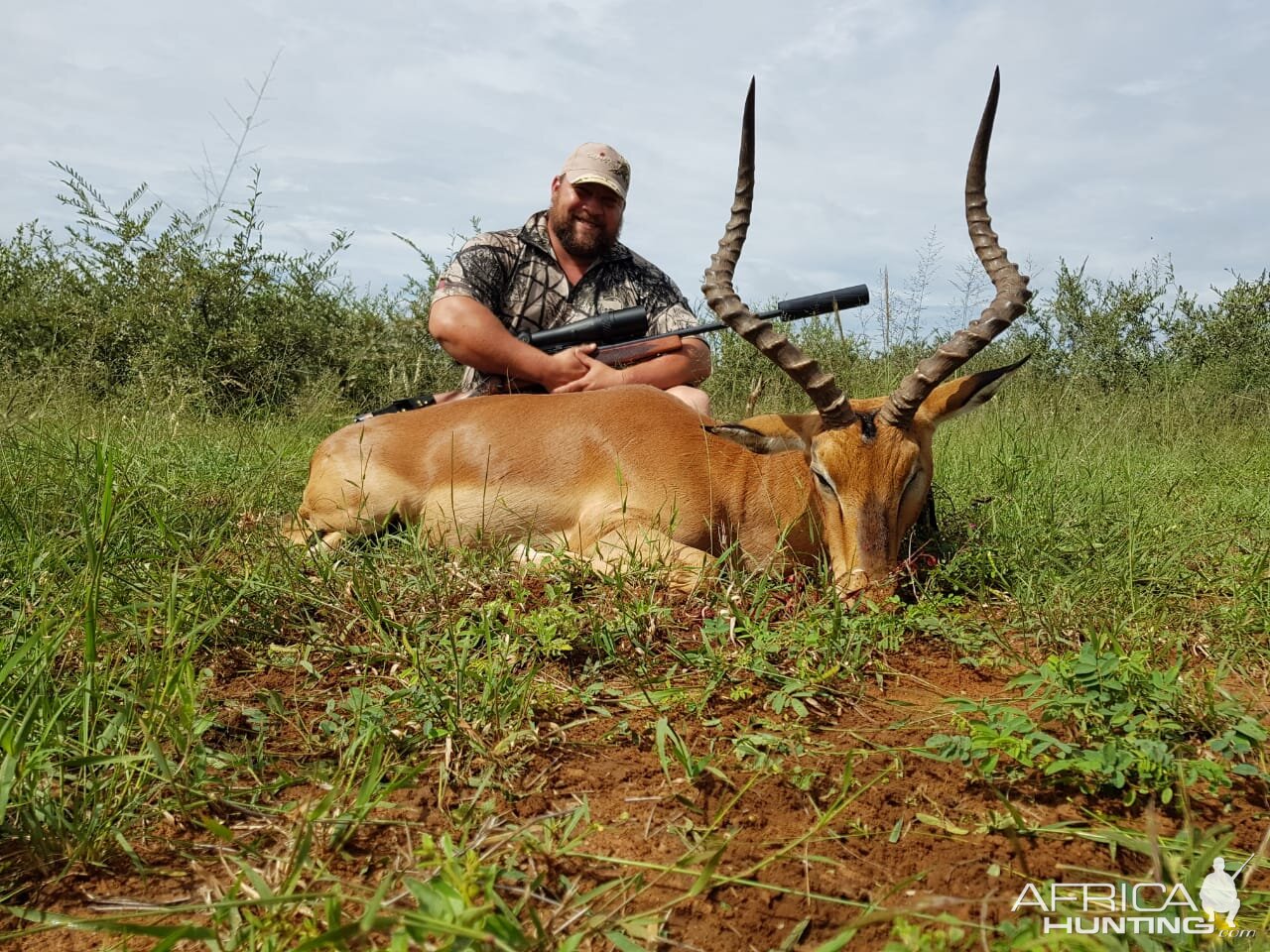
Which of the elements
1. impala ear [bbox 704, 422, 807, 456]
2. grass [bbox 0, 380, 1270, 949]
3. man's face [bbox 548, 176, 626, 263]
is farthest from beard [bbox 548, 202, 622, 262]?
grass [bbox 0, 380, 1270, 949]

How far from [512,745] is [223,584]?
1435 millimetres

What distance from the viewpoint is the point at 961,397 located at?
4.28 meters

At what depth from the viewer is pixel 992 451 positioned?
21.1 feet

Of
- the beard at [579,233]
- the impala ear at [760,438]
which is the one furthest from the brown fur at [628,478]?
the beard at [579,233]

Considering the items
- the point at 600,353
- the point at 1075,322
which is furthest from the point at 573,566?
the point at 1075,322

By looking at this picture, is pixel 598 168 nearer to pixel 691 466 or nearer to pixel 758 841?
pixel 691 466

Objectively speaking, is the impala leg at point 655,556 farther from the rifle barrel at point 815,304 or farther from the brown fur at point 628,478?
the rifle barrel at point 815,304

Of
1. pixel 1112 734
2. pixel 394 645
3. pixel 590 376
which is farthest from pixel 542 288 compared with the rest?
pixel 1112 734

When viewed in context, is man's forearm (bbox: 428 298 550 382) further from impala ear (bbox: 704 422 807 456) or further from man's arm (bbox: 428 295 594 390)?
impala ear (bbox: 704 422 807 456)

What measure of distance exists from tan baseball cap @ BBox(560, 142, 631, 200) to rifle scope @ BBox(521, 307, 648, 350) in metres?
1.09

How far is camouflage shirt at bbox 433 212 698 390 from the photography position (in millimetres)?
6695

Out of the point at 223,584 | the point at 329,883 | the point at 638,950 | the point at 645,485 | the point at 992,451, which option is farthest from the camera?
the point at 992,451

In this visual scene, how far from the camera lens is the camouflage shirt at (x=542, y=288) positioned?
22.0 ft

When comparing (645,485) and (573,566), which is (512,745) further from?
(645,485)
